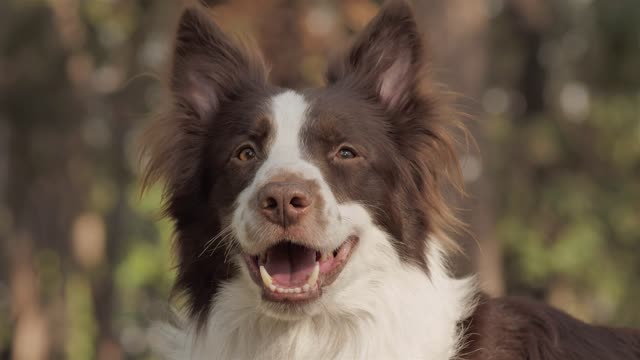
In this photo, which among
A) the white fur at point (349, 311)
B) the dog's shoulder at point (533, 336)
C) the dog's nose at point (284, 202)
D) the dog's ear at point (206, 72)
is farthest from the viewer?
the dog's ear at point (206, 72)

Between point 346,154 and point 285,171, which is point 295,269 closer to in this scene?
point 285,171

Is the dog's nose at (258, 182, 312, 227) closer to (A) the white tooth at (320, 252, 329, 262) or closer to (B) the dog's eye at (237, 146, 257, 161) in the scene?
(A) the white tooth at (320, 252, 329, 262)

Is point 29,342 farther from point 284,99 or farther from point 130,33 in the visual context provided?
point 284,99

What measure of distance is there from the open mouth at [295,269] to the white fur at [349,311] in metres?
0.06

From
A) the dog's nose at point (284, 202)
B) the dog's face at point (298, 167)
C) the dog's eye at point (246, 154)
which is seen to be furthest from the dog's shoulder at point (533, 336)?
the dog's eye at point (246, 154)

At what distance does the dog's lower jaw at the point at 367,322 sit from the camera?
609cm

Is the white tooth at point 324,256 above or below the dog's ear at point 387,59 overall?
below

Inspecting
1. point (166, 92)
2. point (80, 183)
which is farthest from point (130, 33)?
point (166, 92)

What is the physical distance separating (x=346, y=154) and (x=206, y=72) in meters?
1.22

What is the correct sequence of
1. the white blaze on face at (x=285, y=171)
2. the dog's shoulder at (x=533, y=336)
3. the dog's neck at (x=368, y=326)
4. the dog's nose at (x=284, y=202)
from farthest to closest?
the dog's shoulder at (x=533, y=336)
the dog's neck at (x=368, y=326)
the white blaze on face at (x=285, y=171)
the dog's nose at (x=284, y=202)

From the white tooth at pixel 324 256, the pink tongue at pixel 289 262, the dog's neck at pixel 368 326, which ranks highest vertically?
the white tooth at pixel 324 256

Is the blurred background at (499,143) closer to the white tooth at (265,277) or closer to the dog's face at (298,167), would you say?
the dog's face at (298,167)

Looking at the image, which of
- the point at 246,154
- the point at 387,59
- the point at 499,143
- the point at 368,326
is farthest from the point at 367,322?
the point at 499,143

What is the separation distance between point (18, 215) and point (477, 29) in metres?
20.3
